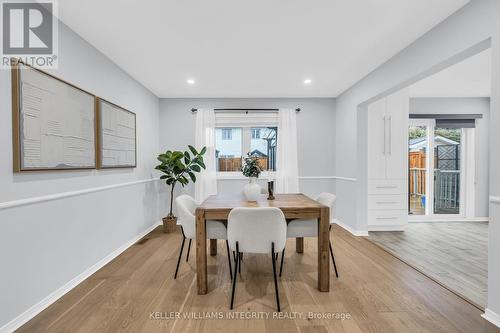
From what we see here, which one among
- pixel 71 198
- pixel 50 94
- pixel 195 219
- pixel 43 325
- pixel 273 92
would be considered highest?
pixel 273 92

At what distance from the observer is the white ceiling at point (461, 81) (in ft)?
10.4

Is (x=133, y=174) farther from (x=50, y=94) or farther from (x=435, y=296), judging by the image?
(x=435, y=296)

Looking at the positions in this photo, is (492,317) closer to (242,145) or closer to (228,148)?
(242,145)

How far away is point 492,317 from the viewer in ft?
5.70

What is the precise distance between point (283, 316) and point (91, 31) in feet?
10.2

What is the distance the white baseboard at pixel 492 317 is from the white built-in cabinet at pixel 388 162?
7.81 feet

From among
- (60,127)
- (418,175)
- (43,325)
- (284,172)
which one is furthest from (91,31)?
(418,175)

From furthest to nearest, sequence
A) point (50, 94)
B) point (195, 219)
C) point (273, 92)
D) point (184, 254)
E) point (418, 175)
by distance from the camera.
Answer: point (418, 175) < point (273, 92) < point (184, 254) < point (195, 219) < point (50, 94)

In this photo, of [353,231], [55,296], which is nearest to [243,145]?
[353,231]

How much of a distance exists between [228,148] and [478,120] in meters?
5.06

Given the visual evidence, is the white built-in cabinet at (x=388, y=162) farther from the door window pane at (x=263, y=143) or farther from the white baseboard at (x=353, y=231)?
the door window pane at (x=263, y=143)

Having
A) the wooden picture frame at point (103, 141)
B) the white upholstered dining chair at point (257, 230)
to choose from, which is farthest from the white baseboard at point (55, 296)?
the white upholstered dining chair at point (257, 230)

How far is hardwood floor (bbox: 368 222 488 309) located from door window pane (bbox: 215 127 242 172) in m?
2.76

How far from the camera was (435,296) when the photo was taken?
2098 millimetres
